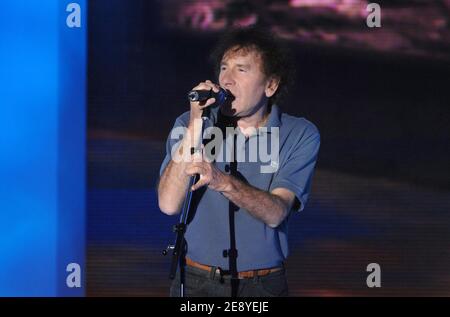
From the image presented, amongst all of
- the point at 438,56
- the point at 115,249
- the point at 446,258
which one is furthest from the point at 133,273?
the point at 438,56

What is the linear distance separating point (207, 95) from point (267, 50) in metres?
0.50

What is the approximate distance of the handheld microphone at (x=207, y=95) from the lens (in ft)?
7.26

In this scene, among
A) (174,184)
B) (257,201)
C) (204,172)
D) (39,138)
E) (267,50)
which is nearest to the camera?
(204,172)

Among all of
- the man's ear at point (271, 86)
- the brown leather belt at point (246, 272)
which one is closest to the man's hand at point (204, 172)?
the brown leather belt at point (246, 272)

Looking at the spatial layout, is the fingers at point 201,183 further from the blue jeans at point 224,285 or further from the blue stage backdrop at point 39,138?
the blue stage backdrop at point 39,138

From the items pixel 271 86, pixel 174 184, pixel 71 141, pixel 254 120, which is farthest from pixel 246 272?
pixel 71 141

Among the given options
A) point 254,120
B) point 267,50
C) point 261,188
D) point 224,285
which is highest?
point 267,50

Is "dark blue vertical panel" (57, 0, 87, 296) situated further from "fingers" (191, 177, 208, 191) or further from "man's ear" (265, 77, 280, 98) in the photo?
"fingers" (191, 177, 208, 191)

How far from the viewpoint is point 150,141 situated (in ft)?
13.1

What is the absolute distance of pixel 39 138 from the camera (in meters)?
3.89

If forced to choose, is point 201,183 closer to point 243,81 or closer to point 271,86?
point 243,81

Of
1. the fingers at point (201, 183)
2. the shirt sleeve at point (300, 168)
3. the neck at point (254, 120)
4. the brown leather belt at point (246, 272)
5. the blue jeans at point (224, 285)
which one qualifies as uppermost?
→ the neck at point (254, 120)

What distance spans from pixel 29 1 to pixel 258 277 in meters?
2.10

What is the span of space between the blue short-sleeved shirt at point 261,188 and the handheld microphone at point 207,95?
3.5 inches
